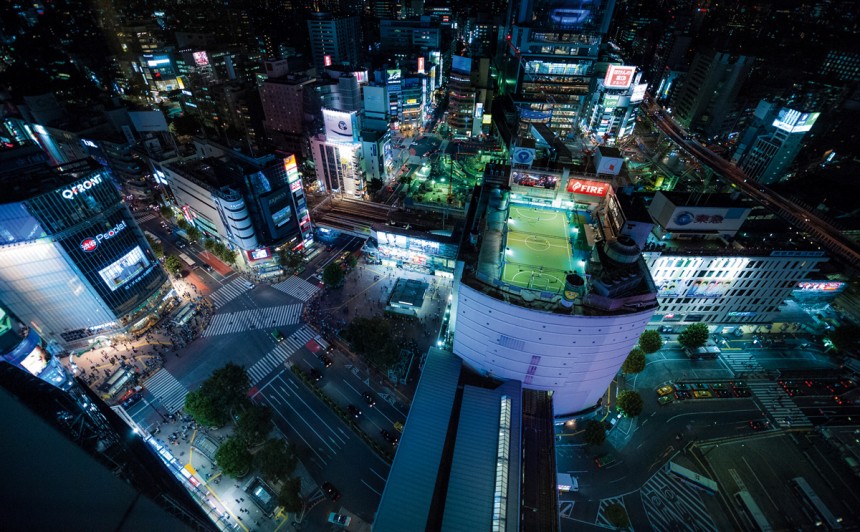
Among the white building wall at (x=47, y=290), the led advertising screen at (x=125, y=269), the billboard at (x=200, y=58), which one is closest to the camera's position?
the white building wall at (x=47, y=290)

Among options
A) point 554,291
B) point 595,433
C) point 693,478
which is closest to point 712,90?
point 693,478

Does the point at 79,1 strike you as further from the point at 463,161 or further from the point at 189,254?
the point at 463,161

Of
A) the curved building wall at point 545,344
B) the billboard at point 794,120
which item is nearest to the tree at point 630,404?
the curved building wall at point 545,344

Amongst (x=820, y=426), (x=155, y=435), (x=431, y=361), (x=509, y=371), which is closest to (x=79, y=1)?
(x=155, y=435)

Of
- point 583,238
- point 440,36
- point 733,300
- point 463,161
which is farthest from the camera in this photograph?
point 440,36

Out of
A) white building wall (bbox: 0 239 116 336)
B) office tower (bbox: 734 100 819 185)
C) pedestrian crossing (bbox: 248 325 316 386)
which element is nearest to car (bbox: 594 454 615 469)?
pedestrian crossing (bbox: 248 325 316 386)

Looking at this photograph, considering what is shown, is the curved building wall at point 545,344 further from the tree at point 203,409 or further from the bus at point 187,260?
the bus at point 187,260

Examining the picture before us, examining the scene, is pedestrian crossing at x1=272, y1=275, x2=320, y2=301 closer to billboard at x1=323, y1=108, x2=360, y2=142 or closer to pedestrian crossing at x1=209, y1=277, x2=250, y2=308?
pedestrian crossing at x1=209, y1=277, x2=250, y2=308
